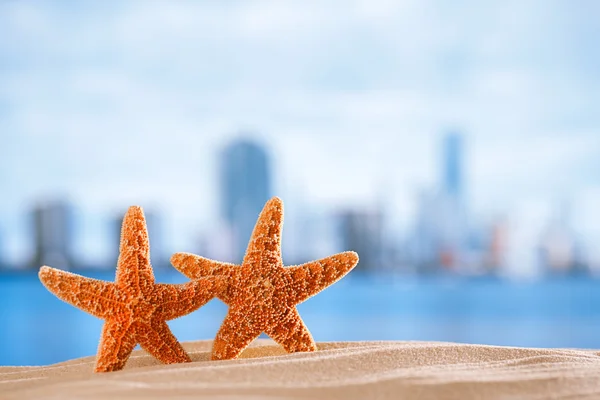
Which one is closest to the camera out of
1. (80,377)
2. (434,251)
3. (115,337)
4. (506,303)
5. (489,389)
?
(489,389)

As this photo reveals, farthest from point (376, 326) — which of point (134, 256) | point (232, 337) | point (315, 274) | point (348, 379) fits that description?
point (348, 379)

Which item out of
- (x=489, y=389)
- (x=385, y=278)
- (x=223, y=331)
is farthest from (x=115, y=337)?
(x=385, y=278)

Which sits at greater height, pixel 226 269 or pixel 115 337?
pixel 226 269

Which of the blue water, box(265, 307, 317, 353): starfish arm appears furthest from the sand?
the blue water

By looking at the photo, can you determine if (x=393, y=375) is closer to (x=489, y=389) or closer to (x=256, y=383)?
(x=489, y=389)

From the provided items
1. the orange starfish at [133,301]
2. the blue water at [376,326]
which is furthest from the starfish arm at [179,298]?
the blue water at [376,326]

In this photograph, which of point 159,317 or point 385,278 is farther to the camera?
point 385,278
